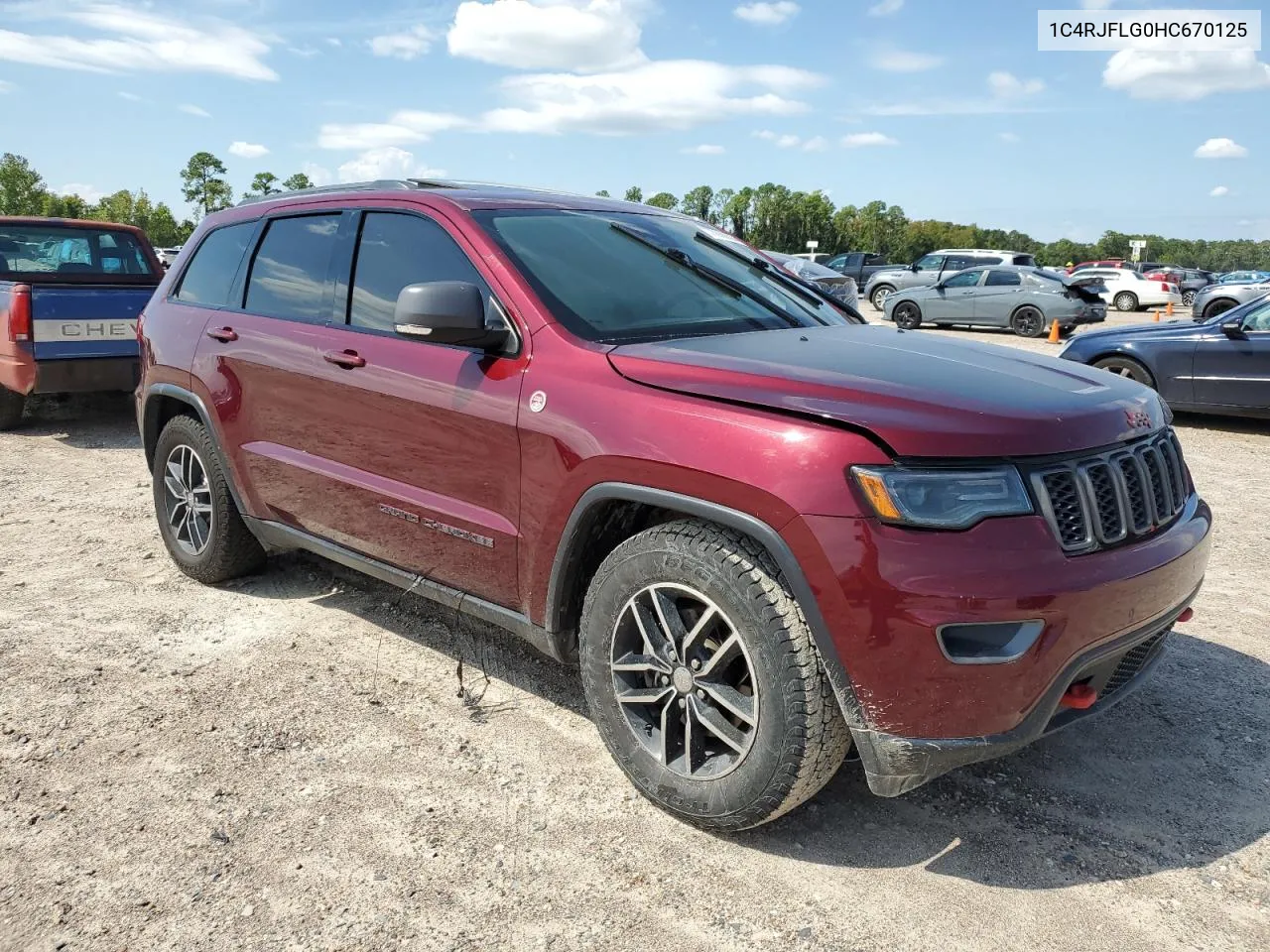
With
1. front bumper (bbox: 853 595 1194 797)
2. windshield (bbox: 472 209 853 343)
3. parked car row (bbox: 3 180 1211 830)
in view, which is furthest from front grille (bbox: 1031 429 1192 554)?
windshield (bbox: 472 209 853 343)

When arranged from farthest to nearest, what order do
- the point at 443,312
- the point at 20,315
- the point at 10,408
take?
the point at 10,408 < the point at 20,315 < the point at 443,312

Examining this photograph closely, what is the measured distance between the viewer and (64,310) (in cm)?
819

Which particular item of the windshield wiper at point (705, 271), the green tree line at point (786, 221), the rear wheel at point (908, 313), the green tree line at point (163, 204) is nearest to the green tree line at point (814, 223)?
the green tree line at point (786, 221)

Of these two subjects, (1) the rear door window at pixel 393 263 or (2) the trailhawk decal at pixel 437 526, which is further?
(1) the rear door window at pixel 393 263

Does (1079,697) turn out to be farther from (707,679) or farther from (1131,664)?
(707,679)

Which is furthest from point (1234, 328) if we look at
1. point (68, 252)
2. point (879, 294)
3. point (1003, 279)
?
point (879, 294)

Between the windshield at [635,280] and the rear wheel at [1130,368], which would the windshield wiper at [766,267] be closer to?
the windshield at [635,280]

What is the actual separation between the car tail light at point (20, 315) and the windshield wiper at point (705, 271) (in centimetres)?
628

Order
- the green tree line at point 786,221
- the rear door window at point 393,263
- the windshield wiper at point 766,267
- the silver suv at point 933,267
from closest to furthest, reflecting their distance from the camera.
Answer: the rear door window at point 393,263 < the windshield wiper at point 766,267 < the silver suv at point 933,267 < the green tree line at point 786,221

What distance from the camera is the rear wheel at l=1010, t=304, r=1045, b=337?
19.8m

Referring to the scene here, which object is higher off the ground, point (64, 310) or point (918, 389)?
point (64, 310)

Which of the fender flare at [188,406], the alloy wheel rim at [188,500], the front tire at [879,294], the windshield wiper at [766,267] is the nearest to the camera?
the windshield wiper at [766,267]

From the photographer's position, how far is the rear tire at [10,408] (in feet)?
28.8

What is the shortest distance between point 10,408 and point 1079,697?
9.20m
